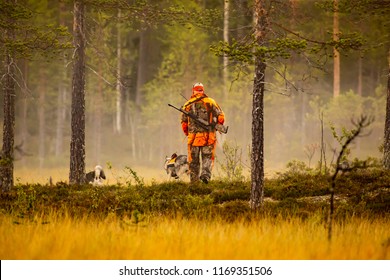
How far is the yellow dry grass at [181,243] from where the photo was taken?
22.4ft

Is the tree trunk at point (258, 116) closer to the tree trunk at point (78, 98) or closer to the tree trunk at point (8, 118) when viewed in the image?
the tree trunk at point (78, 98)

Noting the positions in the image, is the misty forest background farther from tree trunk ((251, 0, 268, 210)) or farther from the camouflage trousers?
tree trunk ((251, 0, 268, 210))

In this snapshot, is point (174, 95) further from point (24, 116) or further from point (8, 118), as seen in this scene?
point (8, 118)

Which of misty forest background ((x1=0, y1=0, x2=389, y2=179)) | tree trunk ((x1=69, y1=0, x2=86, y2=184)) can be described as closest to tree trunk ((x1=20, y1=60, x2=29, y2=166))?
misty forest background ((x1=0, y1=0, x2=389, y2=179))

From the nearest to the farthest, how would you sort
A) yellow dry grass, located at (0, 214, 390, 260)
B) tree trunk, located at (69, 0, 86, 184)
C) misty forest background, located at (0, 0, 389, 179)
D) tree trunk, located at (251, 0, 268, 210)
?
1. yellow dry grass, located at (0, 214, 390, 260)
2. tree trunk, located at (251, 0, 268, 210)
3. tree trunk, located at (69, 0, 86, 184)
4. misty forest background, located at (0, 0, 389, 179)

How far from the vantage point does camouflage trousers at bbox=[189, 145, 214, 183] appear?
48.0 feet

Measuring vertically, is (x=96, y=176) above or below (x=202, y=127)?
below

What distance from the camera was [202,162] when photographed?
14727mm

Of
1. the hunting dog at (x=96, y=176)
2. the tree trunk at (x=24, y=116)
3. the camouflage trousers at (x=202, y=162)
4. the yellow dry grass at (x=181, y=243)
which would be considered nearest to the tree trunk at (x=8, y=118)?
the hunting dog at (x=96, y=176)

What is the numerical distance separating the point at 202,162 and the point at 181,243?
24.6 ft

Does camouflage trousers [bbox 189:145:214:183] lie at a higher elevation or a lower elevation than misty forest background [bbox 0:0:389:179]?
lower

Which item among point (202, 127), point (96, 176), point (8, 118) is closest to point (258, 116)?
point (202, 127)

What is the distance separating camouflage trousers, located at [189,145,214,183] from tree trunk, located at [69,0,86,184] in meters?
3.29

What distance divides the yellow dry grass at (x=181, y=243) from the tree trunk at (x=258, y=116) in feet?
8.29
